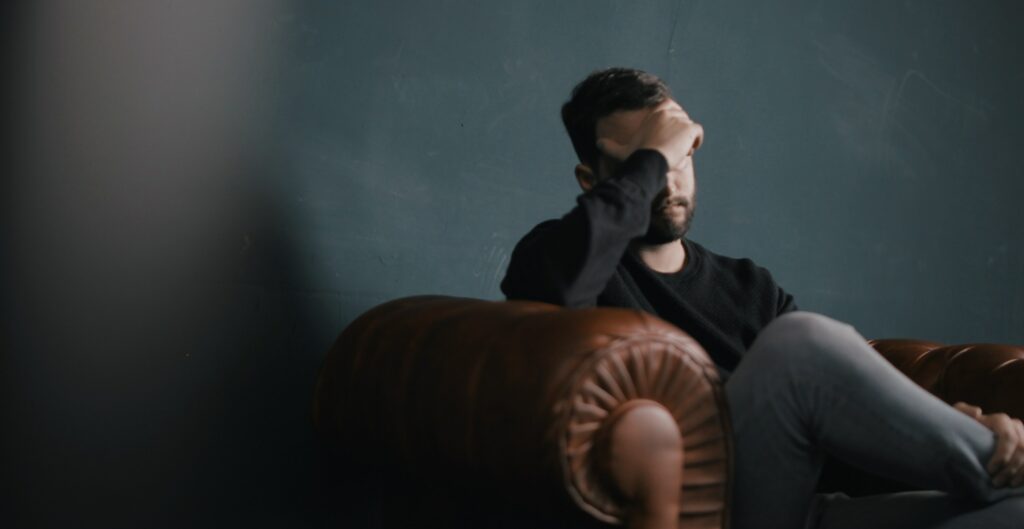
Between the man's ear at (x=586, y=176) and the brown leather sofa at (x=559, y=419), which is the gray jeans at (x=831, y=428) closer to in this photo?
the brown leather sofa at (x=559, y=419)

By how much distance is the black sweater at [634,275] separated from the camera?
1.26m

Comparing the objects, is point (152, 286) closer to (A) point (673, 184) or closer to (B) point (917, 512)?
(A) point (673, 184)

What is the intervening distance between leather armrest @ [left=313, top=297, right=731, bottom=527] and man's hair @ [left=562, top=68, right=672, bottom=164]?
1.66 ft

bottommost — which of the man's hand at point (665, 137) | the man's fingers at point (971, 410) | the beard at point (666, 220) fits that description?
the man's fingers at point (971, 410)

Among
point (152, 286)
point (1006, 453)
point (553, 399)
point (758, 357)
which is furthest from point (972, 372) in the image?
point (152, 286)

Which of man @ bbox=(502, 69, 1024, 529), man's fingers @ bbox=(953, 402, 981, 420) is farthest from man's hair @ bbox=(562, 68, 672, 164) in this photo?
man's fingers @ bbox=(953, 402, 981, 420)

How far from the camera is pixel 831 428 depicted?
107 centimetres

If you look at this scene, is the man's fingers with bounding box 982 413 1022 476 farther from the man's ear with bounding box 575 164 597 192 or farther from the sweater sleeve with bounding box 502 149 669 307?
the man's ear with bounding box 575 164 597 192

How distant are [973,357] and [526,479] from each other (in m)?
0.97

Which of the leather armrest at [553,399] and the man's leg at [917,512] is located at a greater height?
the leather armrest at [553,399]

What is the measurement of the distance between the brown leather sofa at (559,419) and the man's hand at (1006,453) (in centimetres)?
28

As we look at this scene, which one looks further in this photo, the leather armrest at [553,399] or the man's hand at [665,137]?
the man's hand at [665,137]

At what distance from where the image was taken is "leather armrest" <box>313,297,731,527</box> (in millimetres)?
963

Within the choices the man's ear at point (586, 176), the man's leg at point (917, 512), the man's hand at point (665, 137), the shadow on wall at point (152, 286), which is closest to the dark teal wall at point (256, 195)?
the shadow on wall at point (152, 286)
